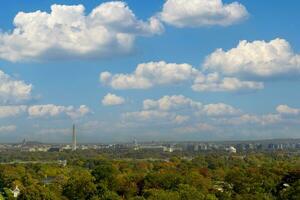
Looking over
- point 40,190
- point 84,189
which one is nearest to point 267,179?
point 84,189

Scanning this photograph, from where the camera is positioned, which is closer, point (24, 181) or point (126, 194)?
point (126, 194)

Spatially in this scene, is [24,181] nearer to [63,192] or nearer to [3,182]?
[3,182]

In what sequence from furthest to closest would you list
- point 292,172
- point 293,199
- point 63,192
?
point 292,172, point 63,192, point 293,199

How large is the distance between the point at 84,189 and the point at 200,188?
15.0 metres

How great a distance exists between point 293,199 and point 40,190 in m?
30.8

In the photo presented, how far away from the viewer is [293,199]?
6419 centimetres

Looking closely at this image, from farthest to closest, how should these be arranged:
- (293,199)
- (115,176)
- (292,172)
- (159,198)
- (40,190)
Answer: (292,172), (115,176), (40,190), (293,199), (159,198)

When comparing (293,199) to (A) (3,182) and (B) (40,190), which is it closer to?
(B) (40,190)

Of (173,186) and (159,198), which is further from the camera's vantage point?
(173,186)

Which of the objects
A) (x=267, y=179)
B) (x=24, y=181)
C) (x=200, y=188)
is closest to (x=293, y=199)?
(x=200, y=188)

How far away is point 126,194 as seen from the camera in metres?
77.1

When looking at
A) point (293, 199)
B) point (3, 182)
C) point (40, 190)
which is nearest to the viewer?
point (293, 199)

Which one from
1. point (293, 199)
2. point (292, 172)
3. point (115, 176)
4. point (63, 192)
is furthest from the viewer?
point (292, 172)

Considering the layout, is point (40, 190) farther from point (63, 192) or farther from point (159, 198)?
point (159, 198)
